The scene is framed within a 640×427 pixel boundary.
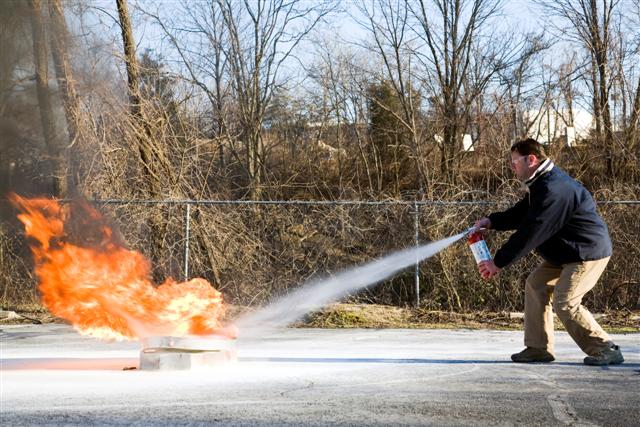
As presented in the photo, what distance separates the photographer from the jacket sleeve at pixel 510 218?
7.66 m

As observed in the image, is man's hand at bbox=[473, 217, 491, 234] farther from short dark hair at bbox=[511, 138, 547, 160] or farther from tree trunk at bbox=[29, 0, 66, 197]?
tree trunk at bbox=[29, 0, 66, 197]

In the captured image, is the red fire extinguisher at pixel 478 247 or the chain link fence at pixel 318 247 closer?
the red fire extinguisher at pixel 478 247

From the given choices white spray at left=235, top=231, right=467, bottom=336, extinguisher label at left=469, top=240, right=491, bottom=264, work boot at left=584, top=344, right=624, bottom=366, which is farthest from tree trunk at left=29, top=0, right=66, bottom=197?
work boot at left=584, top=344, right=624, bottom=366

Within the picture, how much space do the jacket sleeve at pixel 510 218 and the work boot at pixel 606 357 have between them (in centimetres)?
151

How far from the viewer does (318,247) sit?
43.8 feet

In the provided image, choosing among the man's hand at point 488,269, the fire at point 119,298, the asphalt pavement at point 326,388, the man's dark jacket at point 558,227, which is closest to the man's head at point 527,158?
the man's dark jacket at point 558,227

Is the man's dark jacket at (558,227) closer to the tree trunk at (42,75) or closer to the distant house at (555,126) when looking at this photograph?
the tree trunk at (42,75)

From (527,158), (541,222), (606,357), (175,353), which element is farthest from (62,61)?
(606,357)

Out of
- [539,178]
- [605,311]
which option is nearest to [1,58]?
[539,178]

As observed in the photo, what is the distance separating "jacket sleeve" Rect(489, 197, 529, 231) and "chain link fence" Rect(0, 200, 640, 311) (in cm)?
473

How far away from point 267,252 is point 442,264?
3093 millimetres

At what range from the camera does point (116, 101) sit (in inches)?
563

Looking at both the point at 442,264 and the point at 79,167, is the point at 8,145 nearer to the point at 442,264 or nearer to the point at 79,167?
the point at 79,167

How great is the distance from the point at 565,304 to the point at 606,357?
624 millimetres
